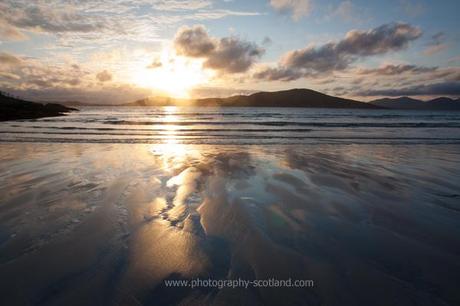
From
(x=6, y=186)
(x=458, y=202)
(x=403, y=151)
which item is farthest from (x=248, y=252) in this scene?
(x=403, y=151)

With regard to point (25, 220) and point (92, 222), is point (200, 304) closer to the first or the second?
point (92, 222)

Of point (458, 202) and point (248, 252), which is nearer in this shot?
point (248, 252)

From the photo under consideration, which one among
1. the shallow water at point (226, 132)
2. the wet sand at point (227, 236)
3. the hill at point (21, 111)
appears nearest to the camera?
the wet sand at point (227, 236)

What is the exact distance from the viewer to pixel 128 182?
8.44m

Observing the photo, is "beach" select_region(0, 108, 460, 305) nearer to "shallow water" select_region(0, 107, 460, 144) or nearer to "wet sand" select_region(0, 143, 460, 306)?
"wet sand" select_region(0, 143, 460, 306)

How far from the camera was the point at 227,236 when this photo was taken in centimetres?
476

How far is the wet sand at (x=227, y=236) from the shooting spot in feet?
10.9

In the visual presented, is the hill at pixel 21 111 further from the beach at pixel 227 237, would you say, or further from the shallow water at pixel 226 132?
the beach at pixel 227 237

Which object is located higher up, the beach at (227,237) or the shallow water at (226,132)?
the beach at (227,237)

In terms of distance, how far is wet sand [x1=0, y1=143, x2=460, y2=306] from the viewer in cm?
333

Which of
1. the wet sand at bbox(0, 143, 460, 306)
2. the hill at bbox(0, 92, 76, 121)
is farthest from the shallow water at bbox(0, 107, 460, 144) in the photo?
the wet sand at bbox(0, 143, 460, 306)

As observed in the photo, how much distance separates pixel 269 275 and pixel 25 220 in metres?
5.15

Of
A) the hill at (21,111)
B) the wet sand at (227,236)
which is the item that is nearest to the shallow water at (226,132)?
the hill at (21,111)

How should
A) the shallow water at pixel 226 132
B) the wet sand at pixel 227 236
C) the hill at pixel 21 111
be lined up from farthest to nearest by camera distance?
the hill at pixel 21 111
the shallow water at pixel 226 132
the wet sand at pixel 227 236
